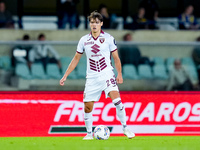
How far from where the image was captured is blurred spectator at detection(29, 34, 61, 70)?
11.8 metres

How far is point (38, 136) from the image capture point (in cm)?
1151

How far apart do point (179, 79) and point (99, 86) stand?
271cm

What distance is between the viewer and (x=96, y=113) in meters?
11.7

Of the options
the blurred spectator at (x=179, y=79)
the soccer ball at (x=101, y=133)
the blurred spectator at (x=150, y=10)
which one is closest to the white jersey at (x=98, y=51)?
the soccer ball at (x=101, y=133)

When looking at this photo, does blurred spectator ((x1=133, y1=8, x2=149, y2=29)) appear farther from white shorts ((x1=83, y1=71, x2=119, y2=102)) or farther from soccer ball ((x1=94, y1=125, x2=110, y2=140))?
soccer ball ((x1=94, y1=125, x2=110, y2=140))

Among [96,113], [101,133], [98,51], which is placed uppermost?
[98,51]

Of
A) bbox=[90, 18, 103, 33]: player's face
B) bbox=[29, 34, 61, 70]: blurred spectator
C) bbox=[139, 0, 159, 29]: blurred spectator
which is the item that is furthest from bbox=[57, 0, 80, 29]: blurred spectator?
bbox=[90, 18, 103, 33]: player's face

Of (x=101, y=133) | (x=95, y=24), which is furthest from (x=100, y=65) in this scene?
(x=101, y=133)

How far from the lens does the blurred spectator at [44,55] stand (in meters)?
11.8

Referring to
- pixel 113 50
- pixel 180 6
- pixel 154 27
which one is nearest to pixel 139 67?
pixel 113 50

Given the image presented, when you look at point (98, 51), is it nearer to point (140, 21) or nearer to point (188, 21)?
point (140, 21)

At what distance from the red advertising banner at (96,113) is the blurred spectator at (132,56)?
624 mm

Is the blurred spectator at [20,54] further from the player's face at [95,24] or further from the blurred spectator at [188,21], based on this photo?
the blurred spectator at [188,21]

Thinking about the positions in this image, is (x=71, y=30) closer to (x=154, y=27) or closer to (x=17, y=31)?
(x=17, y=31)
